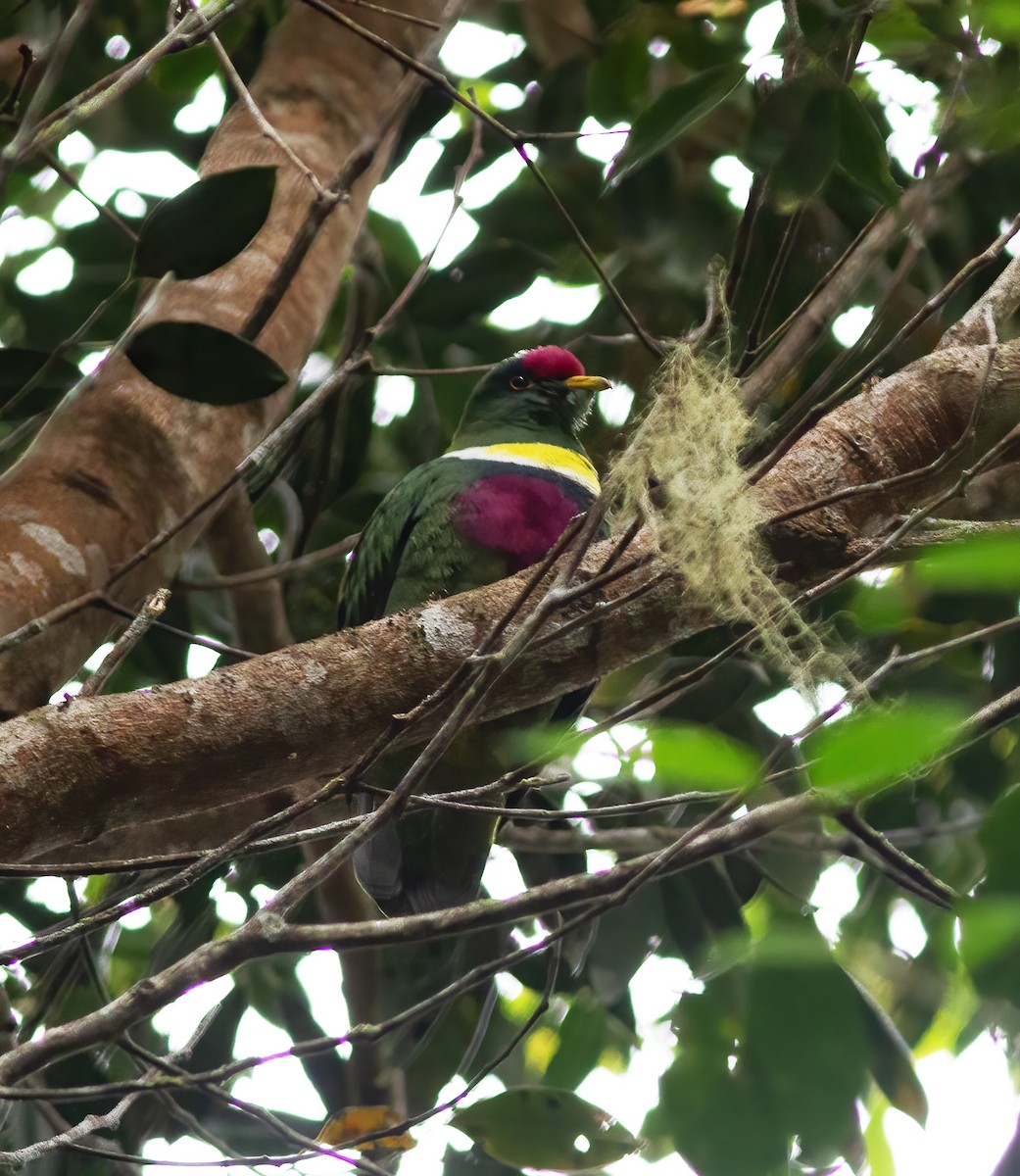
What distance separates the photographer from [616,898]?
4.90 feet

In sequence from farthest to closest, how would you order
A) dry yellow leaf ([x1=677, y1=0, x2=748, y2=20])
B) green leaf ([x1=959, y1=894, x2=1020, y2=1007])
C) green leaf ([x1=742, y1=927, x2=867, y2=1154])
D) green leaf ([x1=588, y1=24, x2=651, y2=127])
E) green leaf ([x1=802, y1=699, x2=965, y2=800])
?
dry yellow leaf ([x1=677, y1=0, x2=748, y2=20]), green leaf ([x1=588, y1=24, x2=651, y2=127]), green leaf ([x1=742, y1=927, x2=867, y2=1154]), green leaf ([x1=959, y1=894, x2=1020, y2=1007]), green leaf ([x1=802, y1=699, x2=965, y2=800])

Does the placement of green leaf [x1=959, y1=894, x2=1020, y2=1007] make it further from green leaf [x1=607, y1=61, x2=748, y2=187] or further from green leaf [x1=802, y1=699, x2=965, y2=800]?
green leaf [x1=607, y1=61, x2=748, y2=187]

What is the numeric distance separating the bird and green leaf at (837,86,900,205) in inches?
34.7

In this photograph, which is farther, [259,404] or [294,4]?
[294,4]

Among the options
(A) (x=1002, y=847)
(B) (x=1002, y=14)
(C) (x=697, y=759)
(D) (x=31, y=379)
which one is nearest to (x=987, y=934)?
(A) (x=1002, y=847)

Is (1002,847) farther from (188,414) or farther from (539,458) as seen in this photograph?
(539,458)

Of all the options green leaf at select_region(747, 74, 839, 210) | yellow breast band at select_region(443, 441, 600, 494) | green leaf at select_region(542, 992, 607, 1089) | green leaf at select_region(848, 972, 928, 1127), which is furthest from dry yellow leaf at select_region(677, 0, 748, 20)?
green leaf at select_region(848, 972, 928, 1127)

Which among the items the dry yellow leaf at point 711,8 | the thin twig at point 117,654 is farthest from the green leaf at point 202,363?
the dry yellow leaf at point 711,8

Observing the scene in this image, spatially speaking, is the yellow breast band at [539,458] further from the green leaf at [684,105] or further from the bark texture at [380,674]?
the bark texture at [380,674]

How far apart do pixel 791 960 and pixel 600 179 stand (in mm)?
2533

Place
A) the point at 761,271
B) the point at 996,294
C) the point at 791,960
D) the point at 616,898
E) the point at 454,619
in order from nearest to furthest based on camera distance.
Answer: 1. the point at 791,960
2. the point at 616,898
3. the point at 454,619
4. the point at 996,294
5. the point at 761,271

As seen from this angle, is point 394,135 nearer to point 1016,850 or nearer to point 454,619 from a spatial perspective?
point 454,619

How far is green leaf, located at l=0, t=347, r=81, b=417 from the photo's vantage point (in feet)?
7.06

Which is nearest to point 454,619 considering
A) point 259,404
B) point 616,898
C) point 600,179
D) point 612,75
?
point 616,898
